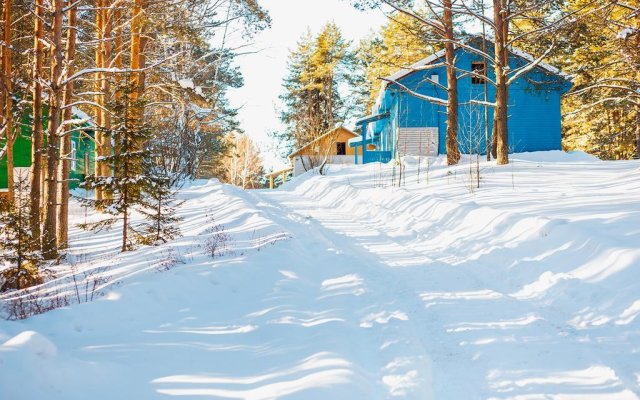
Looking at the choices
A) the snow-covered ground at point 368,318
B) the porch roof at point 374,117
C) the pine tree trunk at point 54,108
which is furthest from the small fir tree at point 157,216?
the porch roof at point 374,117

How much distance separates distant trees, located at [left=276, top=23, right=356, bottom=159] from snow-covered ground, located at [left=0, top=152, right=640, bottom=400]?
118 ft

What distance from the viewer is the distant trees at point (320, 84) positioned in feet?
145

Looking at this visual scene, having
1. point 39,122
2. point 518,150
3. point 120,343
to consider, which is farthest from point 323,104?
point 120,343

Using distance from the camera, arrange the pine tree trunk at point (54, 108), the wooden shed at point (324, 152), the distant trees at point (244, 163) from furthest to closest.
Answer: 1. the distant trees at point (244, 163)
2. the wooden shed at point (324, 152)
3. the pine tree trunk at point (54, 108)

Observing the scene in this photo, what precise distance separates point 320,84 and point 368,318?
41.5 m

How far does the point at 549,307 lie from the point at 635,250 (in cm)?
152

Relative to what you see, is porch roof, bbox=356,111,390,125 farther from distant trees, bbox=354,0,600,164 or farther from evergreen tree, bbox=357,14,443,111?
distant trees, bbox=354,0,600,164

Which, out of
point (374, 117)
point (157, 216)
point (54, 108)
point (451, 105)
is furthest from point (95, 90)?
point (374, 117)

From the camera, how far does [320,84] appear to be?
44.2 metres

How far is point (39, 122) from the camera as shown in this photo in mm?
10141

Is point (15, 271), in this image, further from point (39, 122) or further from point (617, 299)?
point (617, 299)

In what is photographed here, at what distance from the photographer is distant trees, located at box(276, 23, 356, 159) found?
44.2 m

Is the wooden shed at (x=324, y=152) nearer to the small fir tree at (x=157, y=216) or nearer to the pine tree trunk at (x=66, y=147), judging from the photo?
the pine tree trunk at (x=66, y=147)

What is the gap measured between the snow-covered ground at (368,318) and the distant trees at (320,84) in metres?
36.0
